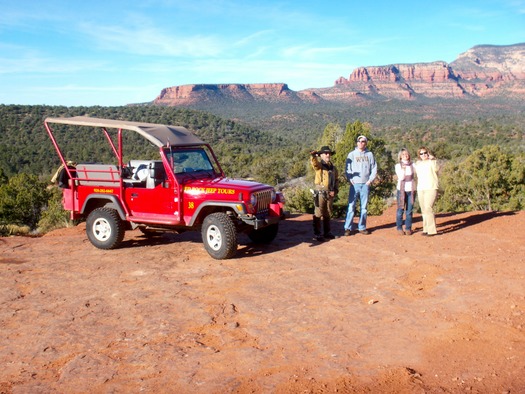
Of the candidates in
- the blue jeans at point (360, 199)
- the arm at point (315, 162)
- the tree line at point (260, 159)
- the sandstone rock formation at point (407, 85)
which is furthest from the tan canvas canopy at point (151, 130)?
the sandstone rock formation at point (407, 85)

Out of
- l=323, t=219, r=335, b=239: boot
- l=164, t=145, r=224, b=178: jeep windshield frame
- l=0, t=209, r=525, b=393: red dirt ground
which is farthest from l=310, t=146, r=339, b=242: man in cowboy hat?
l=164, t=145, r=224, b=178: jeep windshield frame

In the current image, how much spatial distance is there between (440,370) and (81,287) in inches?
184

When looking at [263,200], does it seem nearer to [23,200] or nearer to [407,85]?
[23,200]

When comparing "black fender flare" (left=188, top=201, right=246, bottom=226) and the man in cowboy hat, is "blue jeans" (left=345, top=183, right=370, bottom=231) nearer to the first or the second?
the man in cowboy hat

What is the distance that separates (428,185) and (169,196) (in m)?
4.80

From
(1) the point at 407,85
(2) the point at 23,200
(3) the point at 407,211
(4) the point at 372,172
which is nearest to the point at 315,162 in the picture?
(4) the point at 372,172

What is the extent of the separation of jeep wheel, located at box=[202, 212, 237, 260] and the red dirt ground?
0.64 feet

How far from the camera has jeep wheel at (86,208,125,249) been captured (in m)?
8.43

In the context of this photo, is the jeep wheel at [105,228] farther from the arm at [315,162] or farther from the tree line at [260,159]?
the tree line at [260,159]

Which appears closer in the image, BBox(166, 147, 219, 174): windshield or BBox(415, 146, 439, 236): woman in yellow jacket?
BBox(166, 147, 219, 174): windshield

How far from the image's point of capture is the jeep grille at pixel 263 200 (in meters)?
7.90

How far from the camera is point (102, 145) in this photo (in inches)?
1684

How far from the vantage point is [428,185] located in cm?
900

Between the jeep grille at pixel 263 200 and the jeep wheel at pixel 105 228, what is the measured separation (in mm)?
2545
